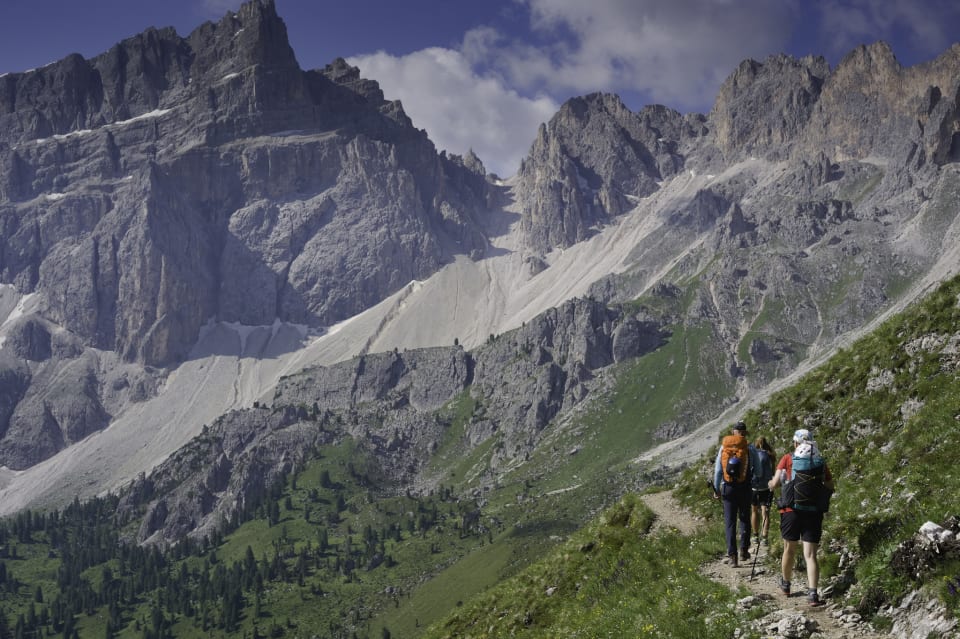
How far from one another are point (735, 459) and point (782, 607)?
19.2ft

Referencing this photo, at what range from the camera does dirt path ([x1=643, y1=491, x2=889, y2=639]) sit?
17984mm

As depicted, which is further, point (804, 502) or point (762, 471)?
point (762, 471)

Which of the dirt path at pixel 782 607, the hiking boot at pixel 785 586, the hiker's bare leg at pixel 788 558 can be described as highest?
the hiker's bare leg at pixel 788 558

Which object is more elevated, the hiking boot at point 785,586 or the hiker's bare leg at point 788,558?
the hiker's bare leg at point 788,558

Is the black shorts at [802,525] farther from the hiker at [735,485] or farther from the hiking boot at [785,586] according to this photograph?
the hiker at [735,485]

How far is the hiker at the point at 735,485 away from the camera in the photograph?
25.0 m

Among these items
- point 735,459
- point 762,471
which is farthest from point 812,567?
point 735,459

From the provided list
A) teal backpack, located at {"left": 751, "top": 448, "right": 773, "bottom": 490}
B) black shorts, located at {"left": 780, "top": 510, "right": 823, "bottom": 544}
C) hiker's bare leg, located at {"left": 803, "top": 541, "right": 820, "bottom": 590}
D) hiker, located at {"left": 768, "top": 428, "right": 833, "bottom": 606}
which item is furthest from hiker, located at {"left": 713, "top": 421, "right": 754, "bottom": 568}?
hiker's bare leg, located at {"left": 803, "top": 541, "right": 820, "bottom": 590}

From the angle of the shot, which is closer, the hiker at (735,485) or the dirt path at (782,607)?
the dirt path at (782,607)

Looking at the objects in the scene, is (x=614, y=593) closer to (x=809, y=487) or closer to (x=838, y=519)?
(x=838, y=519)

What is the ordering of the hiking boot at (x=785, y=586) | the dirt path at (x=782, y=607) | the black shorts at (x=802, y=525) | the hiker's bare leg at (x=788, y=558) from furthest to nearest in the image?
the hiking boot at (x=785, y=586) → the hiker's bare leg at (x=788, y=558) → the black shorts at (x=802, y=525) → the dirt path at (x=782, y=607)

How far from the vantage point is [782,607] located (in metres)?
20.1

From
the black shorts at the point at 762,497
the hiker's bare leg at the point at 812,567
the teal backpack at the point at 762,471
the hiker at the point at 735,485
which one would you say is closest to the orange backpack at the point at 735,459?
the hiker at the point at 735,485

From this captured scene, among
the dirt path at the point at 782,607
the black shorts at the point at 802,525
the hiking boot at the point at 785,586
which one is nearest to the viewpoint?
the dirt path at the point at 782,607
